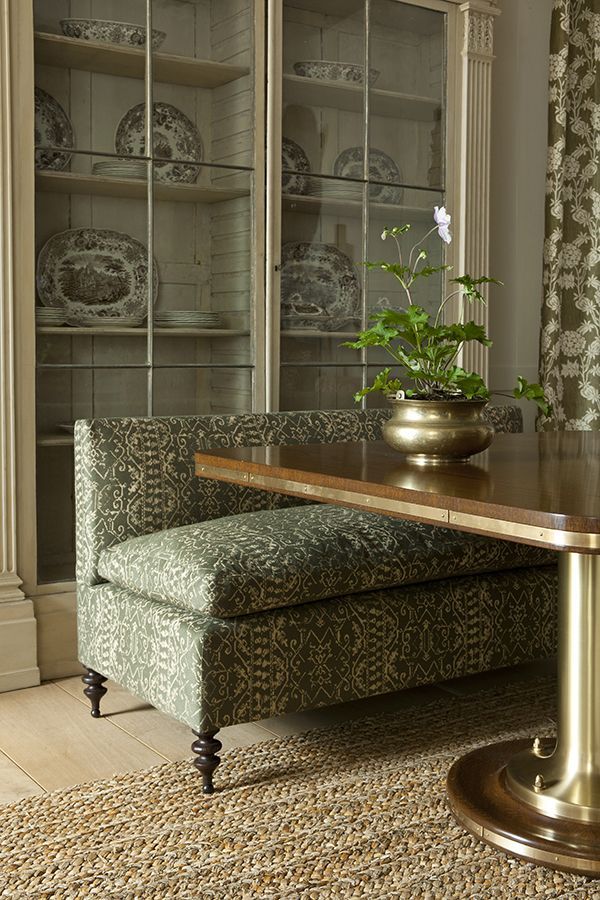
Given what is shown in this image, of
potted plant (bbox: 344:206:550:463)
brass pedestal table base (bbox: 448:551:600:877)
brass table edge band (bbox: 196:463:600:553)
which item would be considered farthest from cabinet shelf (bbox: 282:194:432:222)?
brass pedestal table base (bbox: 448:551:600:877)

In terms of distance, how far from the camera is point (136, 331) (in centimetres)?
321

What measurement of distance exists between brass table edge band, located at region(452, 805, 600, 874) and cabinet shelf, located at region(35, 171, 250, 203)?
203 centimetres

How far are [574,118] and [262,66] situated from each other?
4.67ft

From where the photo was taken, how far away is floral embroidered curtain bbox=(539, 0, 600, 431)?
4.11m

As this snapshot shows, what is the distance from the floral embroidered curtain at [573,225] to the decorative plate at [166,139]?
1557 millimetres

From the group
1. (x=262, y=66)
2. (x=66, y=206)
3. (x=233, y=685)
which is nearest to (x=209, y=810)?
(x=233, y=685)

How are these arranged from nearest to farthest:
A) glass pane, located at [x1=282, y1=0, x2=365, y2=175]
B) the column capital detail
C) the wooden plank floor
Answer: the wooden plank floor
glass pane, located at [x1=282, y1=0, x2=365, y2=175]
the column capital detail

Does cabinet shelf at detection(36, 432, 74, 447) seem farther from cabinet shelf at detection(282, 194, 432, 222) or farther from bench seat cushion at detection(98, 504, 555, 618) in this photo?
cabinet shelf at detection(282, 194, 432, 222)

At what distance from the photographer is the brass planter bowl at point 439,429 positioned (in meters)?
2.22

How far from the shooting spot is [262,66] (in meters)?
3.38

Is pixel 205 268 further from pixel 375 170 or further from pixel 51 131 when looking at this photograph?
pixel 375 170

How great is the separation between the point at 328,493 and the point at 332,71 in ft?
6.48

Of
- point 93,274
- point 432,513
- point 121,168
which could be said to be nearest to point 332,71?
point 121,168

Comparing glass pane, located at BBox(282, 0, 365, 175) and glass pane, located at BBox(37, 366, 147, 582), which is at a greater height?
glass pane, located at BBox(282, 0, 365, 175)
